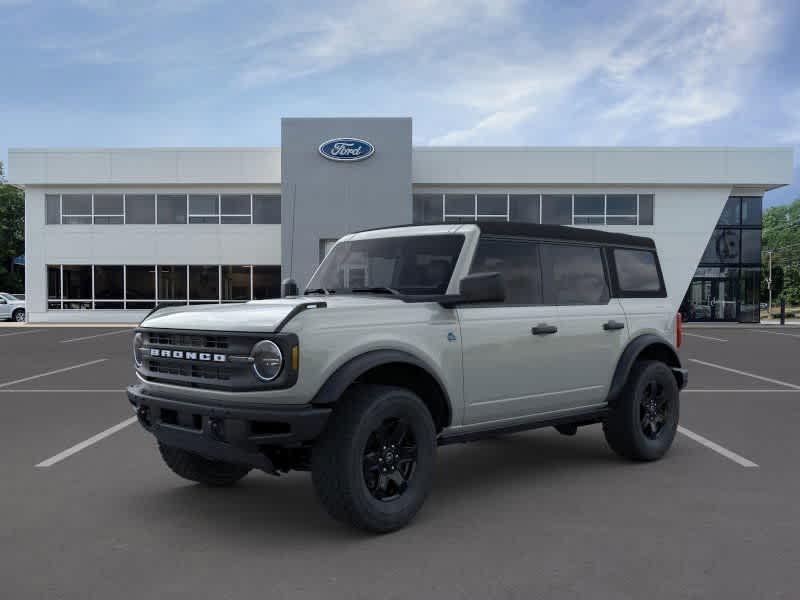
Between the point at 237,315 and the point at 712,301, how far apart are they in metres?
31.8

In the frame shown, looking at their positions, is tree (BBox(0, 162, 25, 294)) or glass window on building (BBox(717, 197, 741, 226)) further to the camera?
tree (BBox(0, 162, 25, 294))

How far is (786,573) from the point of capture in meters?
3.57

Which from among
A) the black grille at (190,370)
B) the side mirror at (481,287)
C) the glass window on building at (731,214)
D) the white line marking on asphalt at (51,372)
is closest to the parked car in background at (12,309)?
the white line marking on asphalt at (51,372)

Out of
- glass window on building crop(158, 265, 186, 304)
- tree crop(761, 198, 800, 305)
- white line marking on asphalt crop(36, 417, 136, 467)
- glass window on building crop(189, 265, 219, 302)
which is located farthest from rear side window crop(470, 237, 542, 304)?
tree crop(761, 198, 800, 305)

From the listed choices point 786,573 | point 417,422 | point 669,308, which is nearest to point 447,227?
point 417,422

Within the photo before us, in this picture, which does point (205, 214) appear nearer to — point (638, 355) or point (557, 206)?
point (557, 206)

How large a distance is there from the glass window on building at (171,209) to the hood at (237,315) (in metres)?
27.5

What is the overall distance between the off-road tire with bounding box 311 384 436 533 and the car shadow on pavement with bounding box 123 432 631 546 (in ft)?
0.71

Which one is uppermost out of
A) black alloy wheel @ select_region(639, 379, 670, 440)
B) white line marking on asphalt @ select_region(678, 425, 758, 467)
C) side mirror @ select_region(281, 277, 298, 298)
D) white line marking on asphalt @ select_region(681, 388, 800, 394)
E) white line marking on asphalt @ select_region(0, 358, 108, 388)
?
side mirror @ select_region(281, 277, 298, 298)

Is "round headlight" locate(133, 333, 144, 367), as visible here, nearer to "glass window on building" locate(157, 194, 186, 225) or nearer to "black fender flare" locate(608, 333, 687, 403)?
"black fender flare" locate(608, 333, 687, 403)

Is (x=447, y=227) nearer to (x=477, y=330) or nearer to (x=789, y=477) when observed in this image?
(x=477, y=330)

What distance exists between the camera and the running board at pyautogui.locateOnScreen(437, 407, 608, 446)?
466 centimetres

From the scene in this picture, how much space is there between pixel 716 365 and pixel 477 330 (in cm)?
1104

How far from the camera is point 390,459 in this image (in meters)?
4.24
